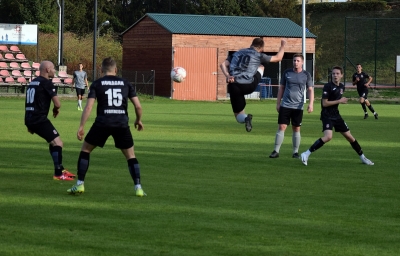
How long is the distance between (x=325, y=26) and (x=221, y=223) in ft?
282

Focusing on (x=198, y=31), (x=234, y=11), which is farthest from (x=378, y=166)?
(x=234, y=11)

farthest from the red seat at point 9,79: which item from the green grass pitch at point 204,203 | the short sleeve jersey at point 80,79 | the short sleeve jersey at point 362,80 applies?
the green grass pitch at point 204,203

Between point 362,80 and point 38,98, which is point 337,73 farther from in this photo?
point 362,80

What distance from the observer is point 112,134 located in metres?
12.1

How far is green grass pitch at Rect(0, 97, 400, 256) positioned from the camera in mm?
9102

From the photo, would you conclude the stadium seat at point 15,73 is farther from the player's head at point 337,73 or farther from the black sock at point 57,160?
the black sock at point 57,160

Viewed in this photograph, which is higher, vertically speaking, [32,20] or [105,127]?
[32,20]

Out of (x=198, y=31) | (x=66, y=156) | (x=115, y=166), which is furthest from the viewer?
(x=198, y=31)

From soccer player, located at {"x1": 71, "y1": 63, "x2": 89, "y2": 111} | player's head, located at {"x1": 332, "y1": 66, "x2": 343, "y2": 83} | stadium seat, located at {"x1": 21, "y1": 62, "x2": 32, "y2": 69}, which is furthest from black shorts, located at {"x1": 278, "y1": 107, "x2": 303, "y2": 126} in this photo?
stadium seat, located at {"x1": 21, "y1": 62, "x2": 32, "y2": 69}

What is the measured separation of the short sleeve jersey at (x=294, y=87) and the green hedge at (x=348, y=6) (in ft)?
261

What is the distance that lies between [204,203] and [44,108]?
143 inches

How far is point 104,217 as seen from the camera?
1059cm

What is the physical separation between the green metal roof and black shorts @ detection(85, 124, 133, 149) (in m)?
43.5

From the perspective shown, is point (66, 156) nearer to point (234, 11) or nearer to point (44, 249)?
point (44, 249)
